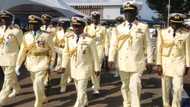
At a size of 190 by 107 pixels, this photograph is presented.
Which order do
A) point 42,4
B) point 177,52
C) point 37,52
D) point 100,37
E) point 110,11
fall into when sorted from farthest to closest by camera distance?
point 110,11 < point 42,4 < point 100,37 < point 37,52 < point 177,52

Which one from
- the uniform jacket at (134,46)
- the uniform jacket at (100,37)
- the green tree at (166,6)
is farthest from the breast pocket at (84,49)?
the green tree at (166,6)

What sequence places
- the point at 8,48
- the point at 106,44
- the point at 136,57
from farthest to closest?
the point at 106,44 < the point at 8,48 < the point at 136,57

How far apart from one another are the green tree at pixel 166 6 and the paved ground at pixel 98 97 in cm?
4212

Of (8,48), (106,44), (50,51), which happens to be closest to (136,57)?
(50,51)

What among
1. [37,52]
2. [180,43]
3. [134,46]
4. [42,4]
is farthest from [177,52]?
[42,4]

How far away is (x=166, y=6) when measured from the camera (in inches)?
2322

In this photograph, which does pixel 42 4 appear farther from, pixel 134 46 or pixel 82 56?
pixel 134 46

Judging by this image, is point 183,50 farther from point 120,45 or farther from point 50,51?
point 50,51

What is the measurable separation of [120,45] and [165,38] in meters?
0.90

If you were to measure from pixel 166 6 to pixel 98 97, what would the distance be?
47409mm

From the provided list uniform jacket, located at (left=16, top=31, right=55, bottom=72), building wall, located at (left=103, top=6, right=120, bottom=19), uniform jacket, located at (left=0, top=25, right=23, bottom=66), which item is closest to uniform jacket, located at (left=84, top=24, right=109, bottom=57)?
uniform jacket, located at (left=0, top=25, right=23, bottom=66)

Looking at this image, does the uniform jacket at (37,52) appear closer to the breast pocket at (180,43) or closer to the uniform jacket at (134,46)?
the uniform jacket at (134,46)

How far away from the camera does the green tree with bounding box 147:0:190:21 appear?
189 ft

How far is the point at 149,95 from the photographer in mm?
13039
